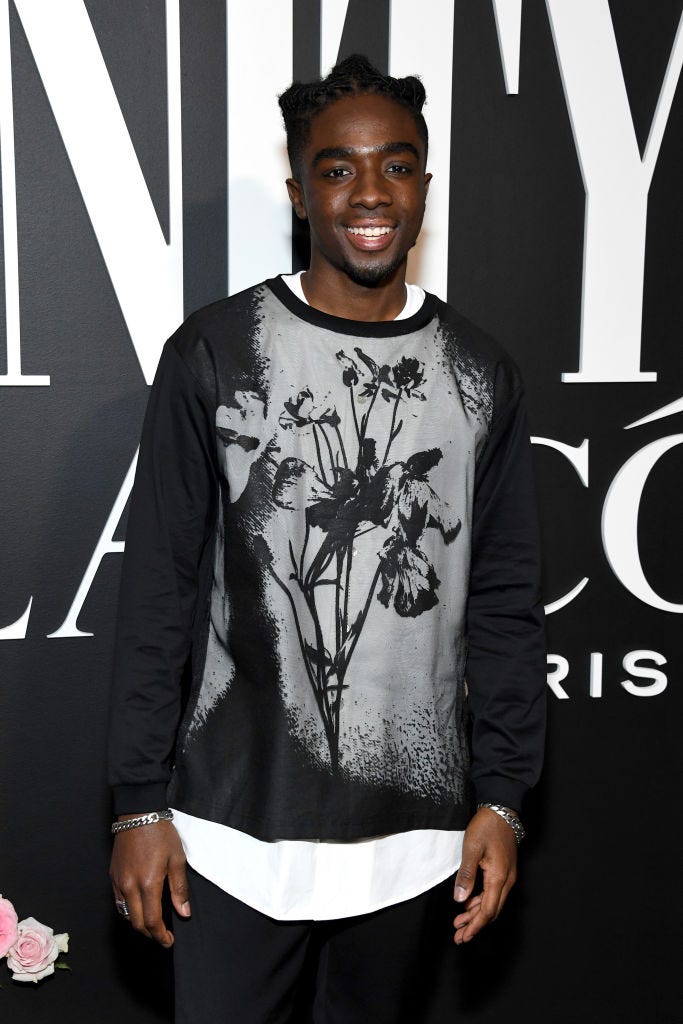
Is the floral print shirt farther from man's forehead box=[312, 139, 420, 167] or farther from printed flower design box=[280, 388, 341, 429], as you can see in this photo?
man's forehead box=[312, 139, 420, 167]

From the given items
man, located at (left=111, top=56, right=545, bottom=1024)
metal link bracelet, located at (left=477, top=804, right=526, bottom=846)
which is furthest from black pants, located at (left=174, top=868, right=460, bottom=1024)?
metal link bracelet, located at (left=477, top=804, right=526, bottom=846)

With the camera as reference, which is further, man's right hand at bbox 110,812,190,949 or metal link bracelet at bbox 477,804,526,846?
metal link bracelet at bbox 477,804,526,846

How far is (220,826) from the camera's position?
56.6 inches

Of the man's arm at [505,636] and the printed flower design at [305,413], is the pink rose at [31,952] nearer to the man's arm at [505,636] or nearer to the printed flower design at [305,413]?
the man's arm at [505,636]

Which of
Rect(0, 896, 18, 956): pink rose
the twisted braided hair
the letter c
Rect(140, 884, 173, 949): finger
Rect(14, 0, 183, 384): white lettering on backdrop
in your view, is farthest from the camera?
the letter c

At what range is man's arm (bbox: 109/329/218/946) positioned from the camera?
A: 140 cm

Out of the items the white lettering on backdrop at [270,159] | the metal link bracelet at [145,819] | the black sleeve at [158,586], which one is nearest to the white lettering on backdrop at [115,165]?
the white lettering on backdrop at [270,159]

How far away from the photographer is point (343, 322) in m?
1.48

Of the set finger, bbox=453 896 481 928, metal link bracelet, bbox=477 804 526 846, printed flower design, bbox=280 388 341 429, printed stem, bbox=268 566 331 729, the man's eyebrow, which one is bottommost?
finger, bbox=453 896 481 928

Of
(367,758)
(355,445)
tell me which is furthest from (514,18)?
(367,758)

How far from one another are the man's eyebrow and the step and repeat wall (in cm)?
51

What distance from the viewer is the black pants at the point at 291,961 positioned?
1.46m

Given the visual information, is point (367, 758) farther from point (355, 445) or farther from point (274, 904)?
point (355, 445)

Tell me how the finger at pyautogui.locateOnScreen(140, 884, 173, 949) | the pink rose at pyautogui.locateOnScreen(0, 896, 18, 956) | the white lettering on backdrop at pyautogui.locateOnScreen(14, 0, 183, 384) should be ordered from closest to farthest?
the finger at pyautogui.locateOnScreen(140, 884, 173, 949)
the white lettering on backdrop at pyautogui.locateOnScreen(14, 0, 183, 384)
the pink rose at pyautogui.locateOnScreen(0, 896, 18, 956)
